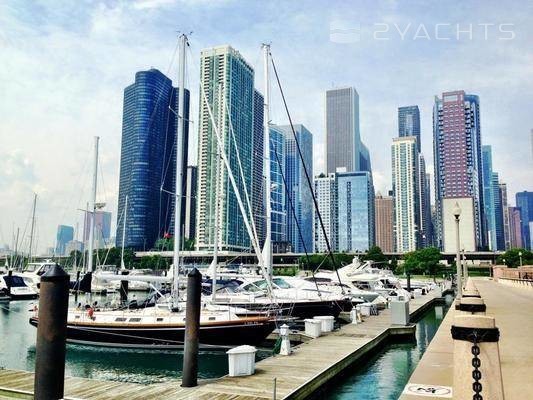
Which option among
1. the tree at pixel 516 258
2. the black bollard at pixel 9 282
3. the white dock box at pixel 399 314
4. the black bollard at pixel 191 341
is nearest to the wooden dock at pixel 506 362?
the black bollard at pixel 191 341

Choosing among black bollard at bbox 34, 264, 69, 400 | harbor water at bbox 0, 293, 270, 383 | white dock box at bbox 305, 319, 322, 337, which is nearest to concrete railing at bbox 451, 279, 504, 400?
black bollard at bbox 34, 264, 69, 400

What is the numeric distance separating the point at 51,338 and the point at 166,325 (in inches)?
581

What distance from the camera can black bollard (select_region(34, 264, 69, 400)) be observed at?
28.4 feet

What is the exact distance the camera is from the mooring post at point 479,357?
483cm

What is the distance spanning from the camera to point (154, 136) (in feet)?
357

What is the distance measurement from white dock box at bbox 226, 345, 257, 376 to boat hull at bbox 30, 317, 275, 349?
354 inches

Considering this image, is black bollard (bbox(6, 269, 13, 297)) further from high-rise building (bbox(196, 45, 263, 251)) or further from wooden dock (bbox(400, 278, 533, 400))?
wooden dock (bbox(400, 278, 533, 400))

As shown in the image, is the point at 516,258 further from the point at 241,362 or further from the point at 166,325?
the point at 241,362

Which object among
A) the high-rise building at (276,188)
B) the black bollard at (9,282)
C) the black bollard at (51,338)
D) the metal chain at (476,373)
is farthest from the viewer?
the black bollard at (9,282)

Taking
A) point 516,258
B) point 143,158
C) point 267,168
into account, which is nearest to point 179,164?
point 267,168

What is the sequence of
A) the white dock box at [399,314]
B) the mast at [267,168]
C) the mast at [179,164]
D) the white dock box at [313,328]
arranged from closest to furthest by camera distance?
the white dock box at [313,328] → the mast at [179,164] → the white dock box at [399,314] → the mast at [267,168]

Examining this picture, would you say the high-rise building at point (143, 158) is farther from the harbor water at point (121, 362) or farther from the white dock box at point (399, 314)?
the white dock box at point (399, 314)

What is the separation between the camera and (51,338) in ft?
28.6

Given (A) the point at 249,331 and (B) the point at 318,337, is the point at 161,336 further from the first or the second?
(B) the point at 318,337
